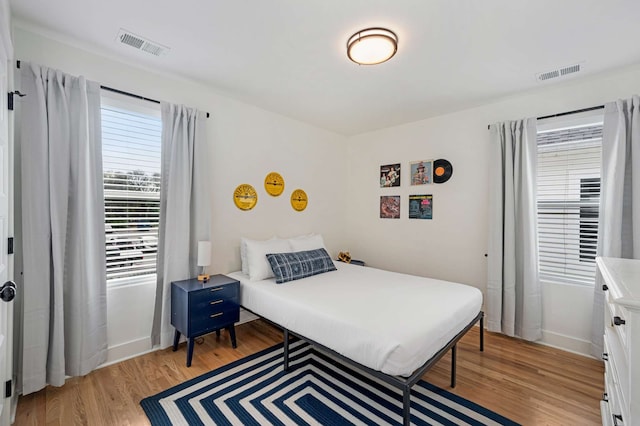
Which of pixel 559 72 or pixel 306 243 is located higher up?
pixel 559 72

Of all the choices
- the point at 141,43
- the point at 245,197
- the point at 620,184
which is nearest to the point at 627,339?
the point at 620,184

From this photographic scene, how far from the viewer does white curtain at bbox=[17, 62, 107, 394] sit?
1991 millimetres

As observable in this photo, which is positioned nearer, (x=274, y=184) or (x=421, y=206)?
(x=274, y=184)

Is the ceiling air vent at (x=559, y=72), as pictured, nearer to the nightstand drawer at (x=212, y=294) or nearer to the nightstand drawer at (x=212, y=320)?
the nightstand drawer at (x=212, y=294)

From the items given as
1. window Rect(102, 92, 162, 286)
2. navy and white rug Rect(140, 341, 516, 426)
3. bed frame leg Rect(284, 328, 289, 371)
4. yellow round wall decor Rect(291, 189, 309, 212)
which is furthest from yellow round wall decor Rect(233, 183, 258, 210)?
navy and white rug Rect(140, 341, 516, 426)

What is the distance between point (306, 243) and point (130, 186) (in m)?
1.96

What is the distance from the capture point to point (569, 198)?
2.90 m

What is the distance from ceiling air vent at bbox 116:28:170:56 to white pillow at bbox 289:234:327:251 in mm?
2254

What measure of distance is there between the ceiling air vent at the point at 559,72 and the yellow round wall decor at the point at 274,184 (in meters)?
2.87

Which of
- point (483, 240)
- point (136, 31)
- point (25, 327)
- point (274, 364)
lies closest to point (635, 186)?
point (483, 240)

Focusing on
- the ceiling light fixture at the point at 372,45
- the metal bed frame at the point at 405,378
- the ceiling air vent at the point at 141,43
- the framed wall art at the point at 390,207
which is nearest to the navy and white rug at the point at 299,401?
the metal bed frame at the point at 405,378

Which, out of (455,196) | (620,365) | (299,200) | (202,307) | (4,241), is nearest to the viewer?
(620,365)

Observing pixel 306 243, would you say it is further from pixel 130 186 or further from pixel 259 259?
pixel 130 186

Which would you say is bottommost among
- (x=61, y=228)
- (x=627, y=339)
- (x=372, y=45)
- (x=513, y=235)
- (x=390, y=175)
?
(x=627, y=339)
